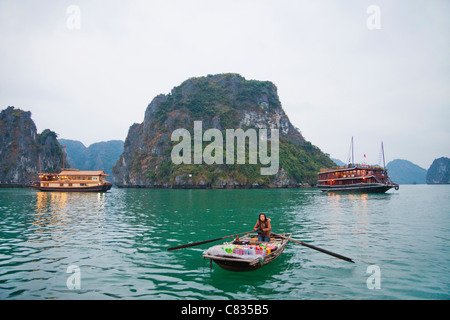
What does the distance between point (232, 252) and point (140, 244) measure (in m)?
8.14

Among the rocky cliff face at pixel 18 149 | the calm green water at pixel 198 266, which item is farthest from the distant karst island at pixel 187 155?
the calm green water at pixel 198 266

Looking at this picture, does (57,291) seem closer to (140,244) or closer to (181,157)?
(140,244)

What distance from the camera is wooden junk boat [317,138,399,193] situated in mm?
79688

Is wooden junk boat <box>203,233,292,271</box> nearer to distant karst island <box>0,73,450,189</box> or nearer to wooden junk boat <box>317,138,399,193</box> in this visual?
wooden junk boat <box>317,138,399,193</box>

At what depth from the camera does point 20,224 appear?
26312 mm

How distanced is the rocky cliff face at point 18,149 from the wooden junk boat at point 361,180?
179425 millimetres

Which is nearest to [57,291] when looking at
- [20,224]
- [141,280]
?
[141,280]

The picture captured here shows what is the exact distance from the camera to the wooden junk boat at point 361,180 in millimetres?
79688

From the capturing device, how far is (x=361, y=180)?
3223 inches

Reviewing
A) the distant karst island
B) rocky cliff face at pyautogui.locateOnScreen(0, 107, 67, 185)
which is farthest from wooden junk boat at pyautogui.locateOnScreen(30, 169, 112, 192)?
rocky cliff face at pyautogui.locateOnScreen(0, 107, 67, 185)

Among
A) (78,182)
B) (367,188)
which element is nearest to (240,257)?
(367,188)

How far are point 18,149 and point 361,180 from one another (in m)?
198

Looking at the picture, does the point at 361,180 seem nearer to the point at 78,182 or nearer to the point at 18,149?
the point at 78,182

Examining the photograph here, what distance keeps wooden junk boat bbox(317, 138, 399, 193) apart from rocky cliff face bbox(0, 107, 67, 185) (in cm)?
17943
